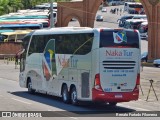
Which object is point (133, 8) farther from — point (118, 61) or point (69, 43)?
point (118, 61)

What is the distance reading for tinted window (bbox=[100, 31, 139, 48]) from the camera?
22.6 m

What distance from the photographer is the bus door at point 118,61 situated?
22.5 meters

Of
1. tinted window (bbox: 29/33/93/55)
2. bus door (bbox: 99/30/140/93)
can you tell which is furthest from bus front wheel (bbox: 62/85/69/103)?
bus door (bbox: 99/30/140/93)

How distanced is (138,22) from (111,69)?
7861 cm

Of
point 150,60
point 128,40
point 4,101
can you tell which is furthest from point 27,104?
point 150,60

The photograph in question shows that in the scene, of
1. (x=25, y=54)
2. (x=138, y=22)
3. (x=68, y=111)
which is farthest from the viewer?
(x=138, y=22)

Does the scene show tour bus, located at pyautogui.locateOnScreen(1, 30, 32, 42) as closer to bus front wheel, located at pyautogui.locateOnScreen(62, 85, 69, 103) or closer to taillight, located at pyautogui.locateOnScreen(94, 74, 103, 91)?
bus front wheel, located at pyautogui.locateOnScreen(62, 85, 69, 103)

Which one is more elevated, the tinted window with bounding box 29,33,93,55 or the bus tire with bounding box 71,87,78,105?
the tinted window with bounding box 29,33,93,55

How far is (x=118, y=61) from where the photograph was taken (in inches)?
895

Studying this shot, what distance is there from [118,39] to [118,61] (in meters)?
0.91

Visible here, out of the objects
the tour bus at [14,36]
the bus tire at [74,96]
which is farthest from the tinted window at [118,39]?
the tour bus at [14,36]

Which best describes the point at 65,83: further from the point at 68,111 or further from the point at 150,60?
the point at 150,60

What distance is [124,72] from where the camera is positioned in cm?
2286

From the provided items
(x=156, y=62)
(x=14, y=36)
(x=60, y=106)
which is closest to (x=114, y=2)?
(x=14, y=36)
